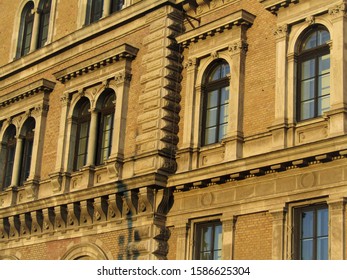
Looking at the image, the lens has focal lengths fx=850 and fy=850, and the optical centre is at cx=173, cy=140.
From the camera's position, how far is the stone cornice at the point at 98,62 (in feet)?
76.9

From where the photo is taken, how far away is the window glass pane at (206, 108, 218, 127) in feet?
70.1

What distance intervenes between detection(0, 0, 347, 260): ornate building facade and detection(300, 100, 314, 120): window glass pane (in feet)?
0.09

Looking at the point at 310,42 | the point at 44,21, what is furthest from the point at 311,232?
the point at 44,21

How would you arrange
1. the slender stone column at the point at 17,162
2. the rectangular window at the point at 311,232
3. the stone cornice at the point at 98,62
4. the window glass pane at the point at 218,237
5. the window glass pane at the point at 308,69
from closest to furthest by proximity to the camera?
the rectangular window at the point at 311,232 → the window glass pane at the point at 308,69 → the window glass pane at the point at 218,237 → the stone cornice at the point at 98,62 → the slender stone column at the point at 17,162

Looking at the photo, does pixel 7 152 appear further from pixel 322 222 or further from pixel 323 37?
pixel 322 222

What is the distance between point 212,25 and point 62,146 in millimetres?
6379

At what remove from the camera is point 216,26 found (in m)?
21.3

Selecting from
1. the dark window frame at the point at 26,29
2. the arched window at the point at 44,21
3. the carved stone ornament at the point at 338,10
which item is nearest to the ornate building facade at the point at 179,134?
the carved stone ornament at the point at 338,10

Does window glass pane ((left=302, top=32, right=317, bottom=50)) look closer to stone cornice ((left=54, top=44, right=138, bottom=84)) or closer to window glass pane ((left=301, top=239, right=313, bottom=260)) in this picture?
window glass pane ((left=301, top=239, right=313, bottom=260))

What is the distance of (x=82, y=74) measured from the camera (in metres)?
25.0

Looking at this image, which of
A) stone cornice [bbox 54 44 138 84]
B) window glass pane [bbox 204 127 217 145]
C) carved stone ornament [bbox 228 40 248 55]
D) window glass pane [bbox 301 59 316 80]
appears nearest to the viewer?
window glass pane [bbox 301 59 316 80]

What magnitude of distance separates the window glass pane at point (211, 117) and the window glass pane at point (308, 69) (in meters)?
2.77

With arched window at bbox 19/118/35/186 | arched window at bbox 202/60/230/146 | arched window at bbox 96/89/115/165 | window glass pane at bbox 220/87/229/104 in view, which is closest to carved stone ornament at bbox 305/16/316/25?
arched window at bbox 202/60/230/146

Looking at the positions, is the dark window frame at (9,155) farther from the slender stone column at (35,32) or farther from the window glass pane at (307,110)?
the window glass pane at (307,110)
